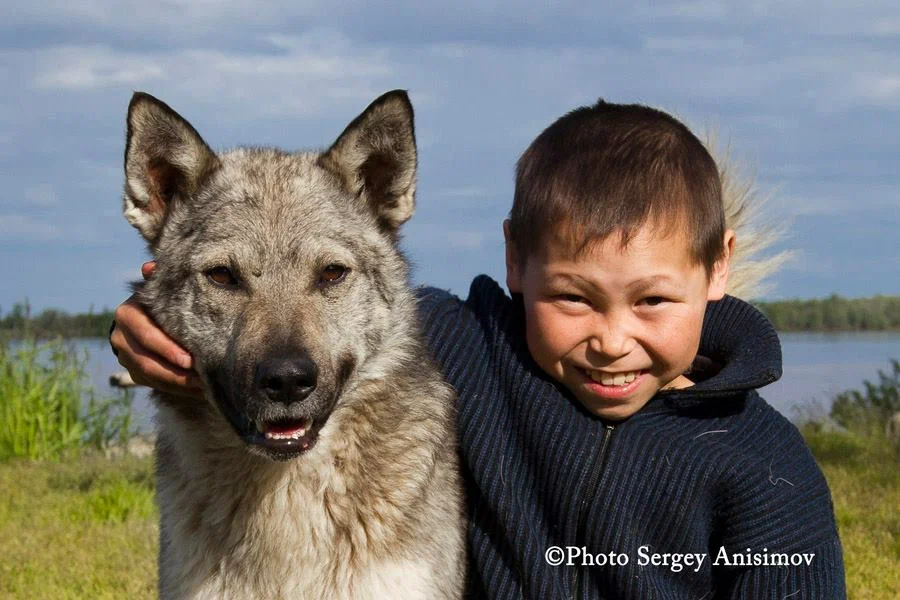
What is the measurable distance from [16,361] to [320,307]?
9839 millimetres

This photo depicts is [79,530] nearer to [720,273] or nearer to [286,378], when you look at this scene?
[286,378]

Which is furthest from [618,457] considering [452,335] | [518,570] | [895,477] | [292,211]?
[895,477]

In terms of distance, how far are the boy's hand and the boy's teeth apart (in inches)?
59.3

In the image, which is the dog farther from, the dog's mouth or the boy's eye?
the boy's eye

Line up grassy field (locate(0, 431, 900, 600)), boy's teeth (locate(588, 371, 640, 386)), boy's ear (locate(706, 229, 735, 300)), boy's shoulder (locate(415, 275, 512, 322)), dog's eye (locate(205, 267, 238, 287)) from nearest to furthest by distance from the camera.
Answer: dog's eye (locate(205, 267, 238, 287))
boy's teeth (locate(588, 371, 640, 386))
boy's ear (locate(706, 229, 735, 300))
boy's shoulder (locate(415, 275, 512, 322))
grassy field (locate(0, 431, 900, 600))

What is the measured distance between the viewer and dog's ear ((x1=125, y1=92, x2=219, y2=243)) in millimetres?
3812

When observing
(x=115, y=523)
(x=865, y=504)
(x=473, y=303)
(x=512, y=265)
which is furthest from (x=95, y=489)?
(x=865, y=504)

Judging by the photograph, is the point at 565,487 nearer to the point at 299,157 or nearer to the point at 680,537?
the point at 680,537

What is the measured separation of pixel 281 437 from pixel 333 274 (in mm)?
641

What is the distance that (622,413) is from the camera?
161 inches

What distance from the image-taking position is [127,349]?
154 inches

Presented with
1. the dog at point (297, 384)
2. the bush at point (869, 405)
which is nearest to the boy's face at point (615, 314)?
the dog at point (297, 384)

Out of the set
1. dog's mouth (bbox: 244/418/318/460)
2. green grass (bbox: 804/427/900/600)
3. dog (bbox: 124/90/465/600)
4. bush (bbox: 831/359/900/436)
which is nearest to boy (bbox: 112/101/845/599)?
dog (bbox: 124/90/465/600)

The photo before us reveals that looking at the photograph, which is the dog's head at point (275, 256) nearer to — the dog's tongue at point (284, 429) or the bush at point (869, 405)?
the dog's tongue at point (284, 429)
